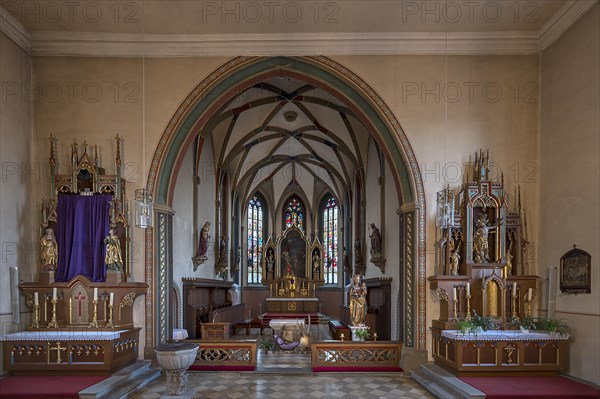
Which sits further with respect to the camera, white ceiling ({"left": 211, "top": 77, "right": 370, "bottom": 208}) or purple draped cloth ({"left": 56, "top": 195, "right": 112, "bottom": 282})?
white ceiling ({"left": 211, "top": 77, "right": 370, "bottom": 208})

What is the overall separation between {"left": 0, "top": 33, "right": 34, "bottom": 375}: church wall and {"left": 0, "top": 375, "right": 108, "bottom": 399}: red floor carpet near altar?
76cm

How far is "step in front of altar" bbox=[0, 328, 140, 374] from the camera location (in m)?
8.20

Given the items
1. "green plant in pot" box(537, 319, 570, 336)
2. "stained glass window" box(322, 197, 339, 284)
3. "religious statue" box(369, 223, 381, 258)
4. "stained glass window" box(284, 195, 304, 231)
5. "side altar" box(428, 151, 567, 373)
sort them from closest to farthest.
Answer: "green plant in pot" box(537, 319, 570, 336), "side altar" box(428, 151, 567, 373), "religious statue" box(369, 223, 381, 258), "stained glass window" box(322, 197, 339, 284), "stained glass window" box(284, 195, 304, 231)

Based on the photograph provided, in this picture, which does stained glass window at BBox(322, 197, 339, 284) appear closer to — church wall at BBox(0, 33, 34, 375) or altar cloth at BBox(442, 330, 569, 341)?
altar cloth at BBox(442, 330, 569, 341)

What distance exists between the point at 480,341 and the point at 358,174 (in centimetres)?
1032

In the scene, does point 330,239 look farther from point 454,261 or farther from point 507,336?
point 507,336

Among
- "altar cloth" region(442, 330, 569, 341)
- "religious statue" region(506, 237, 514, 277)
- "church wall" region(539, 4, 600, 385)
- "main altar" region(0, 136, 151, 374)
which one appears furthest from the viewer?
"religious statue" region(506, 237, 514, 277)

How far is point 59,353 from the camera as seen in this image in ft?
26.9

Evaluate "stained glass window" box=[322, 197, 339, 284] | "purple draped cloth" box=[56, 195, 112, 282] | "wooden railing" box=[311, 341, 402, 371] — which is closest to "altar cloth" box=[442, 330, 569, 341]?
"wooden railing" box=[311, 341, 402, 371]

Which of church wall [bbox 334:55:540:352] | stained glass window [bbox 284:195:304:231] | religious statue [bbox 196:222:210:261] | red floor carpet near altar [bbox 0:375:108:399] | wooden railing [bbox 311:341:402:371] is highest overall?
church wall [bbox 334:55:540:352]

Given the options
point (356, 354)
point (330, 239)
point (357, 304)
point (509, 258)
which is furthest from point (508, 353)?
point (330, 239)

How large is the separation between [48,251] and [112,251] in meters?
1.20

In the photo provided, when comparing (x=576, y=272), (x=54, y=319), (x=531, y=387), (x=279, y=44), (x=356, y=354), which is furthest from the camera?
(x=279, y=44)

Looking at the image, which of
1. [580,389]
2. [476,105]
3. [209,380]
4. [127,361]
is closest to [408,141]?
[476,105]
